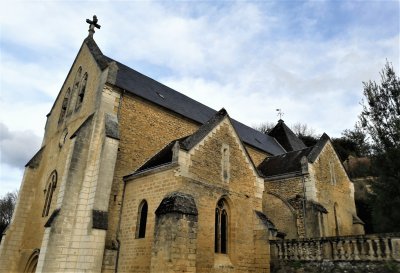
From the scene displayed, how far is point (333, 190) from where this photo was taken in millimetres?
17234

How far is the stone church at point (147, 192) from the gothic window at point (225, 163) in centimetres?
5

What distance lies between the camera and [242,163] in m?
12.7

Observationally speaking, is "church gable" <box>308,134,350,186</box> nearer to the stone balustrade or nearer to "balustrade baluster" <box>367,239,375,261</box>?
the stone balustrade

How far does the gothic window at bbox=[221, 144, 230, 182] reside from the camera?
38.8 feet

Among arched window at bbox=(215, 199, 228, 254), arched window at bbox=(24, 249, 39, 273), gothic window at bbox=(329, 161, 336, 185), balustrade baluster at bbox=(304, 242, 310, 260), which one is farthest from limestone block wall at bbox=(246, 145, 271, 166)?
arched window at bbox=(24, 249, 39, 273)

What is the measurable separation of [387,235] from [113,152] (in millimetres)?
9423

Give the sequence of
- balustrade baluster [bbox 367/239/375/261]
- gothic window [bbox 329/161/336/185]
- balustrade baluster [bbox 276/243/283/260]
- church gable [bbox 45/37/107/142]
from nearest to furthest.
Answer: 1. balustrade baluster [bbox 367/239/375/261]
2. balustrade baluster [bbox 276/243/283/260]
3. church gable [bbox 45/37/107/142]
4. gothic window [bbox 329/161/336/185]

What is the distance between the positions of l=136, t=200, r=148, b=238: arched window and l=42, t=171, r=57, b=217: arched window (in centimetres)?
504

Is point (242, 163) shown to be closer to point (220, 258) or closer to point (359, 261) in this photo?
point (220, 258)

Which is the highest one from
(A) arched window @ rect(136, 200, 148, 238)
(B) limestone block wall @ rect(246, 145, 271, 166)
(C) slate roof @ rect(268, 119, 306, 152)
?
(C) slate roof @ rect(268, 119, 306, 152)

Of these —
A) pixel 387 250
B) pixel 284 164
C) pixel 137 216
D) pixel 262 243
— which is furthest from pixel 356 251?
pixel 284 164

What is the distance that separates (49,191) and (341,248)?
12.2 m

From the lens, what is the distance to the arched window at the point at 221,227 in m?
11.0

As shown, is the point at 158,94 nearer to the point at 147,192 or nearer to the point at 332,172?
the point at 147,192
